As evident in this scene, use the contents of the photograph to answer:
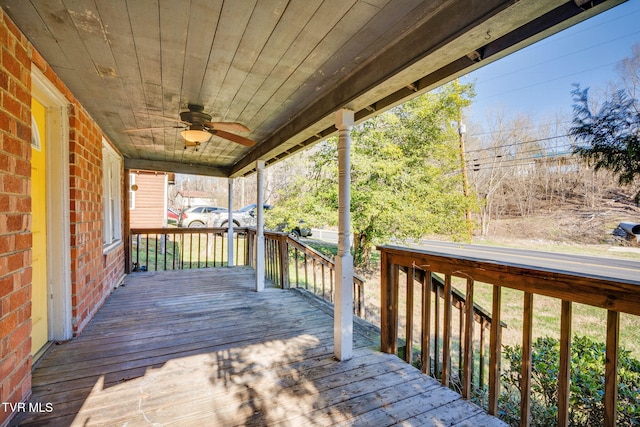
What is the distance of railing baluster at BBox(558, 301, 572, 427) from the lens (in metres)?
1.44

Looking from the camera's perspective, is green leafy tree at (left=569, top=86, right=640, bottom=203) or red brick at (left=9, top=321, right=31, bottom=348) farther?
green leafy tree at (left=569, top=86, right=640, bottom=203)

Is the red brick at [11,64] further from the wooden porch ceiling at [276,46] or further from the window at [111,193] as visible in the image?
the window at [111,193]

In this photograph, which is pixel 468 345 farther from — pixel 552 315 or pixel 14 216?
pixel 552 315

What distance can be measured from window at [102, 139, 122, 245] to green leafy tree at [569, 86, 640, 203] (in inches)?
207

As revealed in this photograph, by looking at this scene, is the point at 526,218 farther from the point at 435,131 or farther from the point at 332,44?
the point at 332,44

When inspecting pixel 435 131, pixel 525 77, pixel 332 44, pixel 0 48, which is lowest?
pixel 0 48

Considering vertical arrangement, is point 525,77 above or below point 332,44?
above

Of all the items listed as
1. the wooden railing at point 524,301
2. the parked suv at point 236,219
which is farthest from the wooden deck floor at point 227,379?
the parked suv at point 236,219

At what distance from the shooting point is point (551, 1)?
3.75ft

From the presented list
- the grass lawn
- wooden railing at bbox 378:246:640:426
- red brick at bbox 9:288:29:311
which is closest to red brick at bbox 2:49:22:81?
red brick at bbox 9:288:29:311

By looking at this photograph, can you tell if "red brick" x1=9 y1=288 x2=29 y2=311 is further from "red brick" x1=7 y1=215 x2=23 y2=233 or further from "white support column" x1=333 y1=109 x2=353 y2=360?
"white support column" x1=333 y1=109 x2=353 y2=360

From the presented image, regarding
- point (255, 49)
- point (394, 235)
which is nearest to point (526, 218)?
point (394, 235)

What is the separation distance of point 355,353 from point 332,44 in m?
2.33

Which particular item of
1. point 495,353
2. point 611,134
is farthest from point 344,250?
point 611,134
